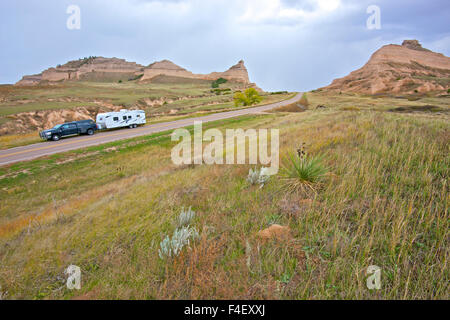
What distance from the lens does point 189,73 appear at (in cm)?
15150

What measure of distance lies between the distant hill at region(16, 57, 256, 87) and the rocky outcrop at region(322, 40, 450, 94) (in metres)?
69.1

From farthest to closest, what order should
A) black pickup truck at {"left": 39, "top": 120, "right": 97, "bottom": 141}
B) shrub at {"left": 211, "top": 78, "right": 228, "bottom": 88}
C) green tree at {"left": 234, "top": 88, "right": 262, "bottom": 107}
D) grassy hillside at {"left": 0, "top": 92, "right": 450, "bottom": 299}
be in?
shrub at {"left": 211, "top": 78, "right": 228, "bottom": 88} → green tree at {"left": 234, "top": 88, "right": 262, "bottom": 107} → black pickup truck at {"left": 39, "top": 120, "right": 97, "bottom": 141} → grassy hillside at {"left": 0, "top": 92, "right": 450, "bottom": 299}

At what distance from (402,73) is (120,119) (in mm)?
106919

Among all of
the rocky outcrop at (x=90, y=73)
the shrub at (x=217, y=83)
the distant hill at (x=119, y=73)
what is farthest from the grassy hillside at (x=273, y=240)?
the rocky outcrop at (x=90, y=73)

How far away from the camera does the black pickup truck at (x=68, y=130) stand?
781 inches

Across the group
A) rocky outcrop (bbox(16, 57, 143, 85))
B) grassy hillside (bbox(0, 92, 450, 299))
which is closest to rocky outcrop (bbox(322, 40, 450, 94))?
grassy hillside (bbox(0, 92, 450, 299))

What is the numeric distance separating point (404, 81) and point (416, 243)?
9085 centimetres

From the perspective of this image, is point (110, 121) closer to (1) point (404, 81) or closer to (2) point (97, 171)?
(2) point (97, 171)

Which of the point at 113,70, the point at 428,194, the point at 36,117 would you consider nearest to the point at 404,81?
the point at 428,194

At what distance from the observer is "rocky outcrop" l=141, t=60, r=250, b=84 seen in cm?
13966

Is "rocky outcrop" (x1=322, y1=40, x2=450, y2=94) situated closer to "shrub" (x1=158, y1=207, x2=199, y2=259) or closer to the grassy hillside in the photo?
the grassy hillside

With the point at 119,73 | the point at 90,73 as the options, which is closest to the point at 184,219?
the point at 119,73

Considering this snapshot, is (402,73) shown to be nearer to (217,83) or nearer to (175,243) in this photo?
(217,83)

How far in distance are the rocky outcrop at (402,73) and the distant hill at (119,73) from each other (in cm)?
6913
